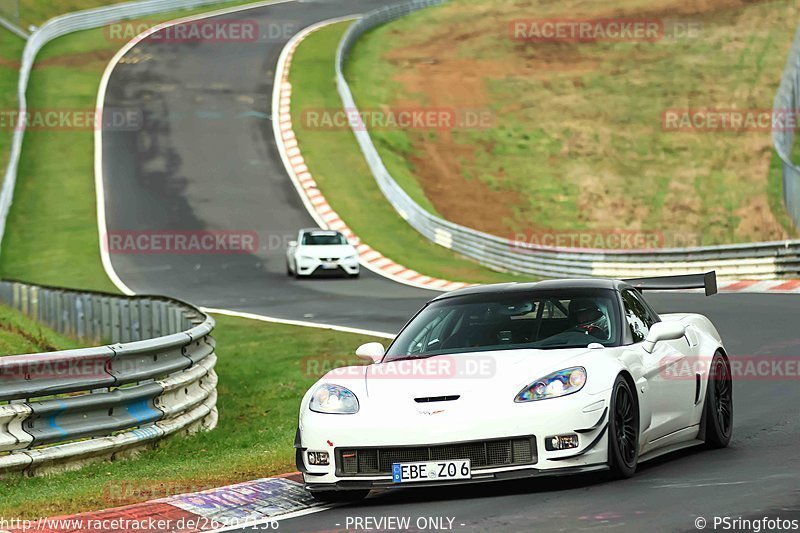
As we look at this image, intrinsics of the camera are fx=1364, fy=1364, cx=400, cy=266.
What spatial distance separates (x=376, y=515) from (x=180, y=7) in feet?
207

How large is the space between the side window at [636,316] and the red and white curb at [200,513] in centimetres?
258

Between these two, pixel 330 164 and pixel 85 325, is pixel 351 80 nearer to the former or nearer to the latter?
pixel 330 164

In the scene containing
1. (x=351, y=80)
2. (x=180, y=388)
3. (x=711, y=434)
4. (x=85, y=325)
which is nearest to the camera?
(x=711, y=434)

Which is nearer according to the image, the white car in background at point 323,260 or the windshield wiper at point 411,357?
the windshield wiper at point 411,357

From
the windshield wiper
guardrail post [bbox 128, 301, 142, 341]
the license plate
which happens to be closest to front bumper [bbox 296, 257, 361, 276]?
guardrail post [bbox 128, 301, 142, 341]

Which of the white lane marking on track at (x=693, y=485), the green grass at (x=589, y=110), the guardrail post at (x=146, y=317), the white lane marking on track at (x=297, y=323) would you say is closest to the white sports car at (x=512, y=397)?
the white lane marking on track at (x=693, y=485)

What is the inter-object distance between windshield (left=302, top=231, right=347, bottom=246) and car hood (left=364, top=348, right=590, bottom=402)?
81.9 ft

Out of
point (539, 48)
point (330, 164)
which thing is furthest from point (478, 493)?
point (539, 48)

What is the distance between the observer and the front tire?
8.27 m

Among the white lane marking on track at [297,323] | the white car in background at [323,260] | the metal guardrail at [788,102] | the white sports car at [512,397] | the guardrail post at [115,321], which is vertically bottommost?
the white lane marking on track at [297,323]

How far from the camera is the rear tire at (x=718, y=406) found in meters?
9.88

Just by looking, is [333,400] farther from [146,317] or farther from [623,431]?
[146,317]

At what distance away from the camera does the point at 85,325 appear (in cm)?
2069

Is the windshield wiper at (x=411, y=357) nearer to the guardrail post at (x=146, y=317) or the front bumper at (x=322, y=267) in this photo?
the guardrail post at (x=146, y=317)
